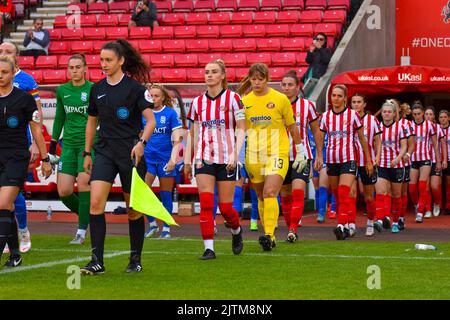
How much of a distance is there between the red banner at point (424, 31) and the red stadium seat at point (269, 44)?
177 inches

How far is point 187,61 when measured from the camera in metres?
23.8

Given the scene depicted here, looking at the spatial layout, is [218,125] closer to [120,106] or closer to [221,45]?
[120,106]

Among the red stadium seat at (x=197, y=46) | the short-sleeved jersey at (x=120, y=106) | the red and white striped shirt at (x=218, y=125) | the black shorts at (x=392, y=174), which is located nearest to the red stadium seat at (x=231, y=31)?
the red stadium seat at (x=197, y=46)

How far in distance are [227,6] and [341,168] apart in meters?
13.0

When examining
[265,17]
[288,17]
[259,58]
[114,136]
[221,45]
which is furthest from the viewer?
[265,17]

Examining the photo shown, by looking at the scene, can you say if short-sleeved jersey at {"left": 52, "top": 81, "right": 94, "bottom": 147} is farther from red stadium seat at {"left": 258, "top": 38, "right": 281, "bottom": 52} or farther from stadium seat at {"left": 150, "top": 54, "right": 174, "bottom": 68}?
red stadium seat at {"left": 258, "top": 38, "right": 281, "bottom": 52}

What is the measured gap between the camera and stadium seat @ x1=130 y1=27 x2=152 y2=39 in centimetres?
2534

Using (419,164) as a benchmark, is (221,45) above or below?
above

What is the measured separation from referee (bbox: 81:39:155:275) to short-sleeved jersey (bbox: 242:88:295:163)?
8.81ft

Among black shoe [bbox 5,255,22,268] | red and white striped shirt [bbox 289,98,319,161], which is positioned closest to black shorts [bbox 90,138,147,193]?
black shoe [bbox 5,255,22,268]

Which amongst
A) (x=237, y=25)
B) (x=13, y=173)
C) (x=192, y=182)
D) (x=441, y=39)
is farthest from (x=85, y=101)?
(x=441, y=39)

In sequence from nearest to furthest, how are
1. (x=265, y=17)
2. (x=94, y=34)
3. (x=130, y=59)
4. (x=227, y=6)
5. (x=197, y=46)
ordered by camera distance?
1. (x=130, y=59)
2. (x=197, y=46)
3. (x=265, y=17)
4. (x=94, y=34)
5. (x=227, y=6)

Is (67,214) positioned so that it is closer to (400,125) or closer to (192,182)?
(192,182)

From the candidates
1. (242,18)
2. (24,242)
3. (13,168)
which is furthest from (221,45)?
(13,168)
